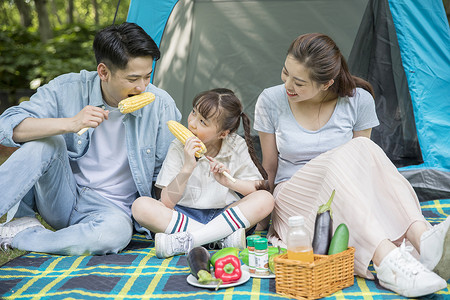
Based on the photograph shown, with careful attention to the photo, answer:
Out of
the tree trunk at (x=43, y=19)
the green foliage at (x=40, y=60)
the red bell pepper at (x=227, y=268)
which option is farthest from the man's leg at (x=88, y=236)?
the tree trunk at (x=43, y=19)

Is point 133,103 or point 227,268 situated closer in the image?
point 227,268

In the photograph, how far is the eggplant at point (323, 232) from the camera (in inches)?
86.8

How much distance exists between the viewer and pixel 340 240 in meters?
2.16

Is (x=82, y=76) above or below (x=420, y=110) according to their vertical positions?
above

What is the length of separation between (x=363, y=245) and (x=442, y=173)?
1585mm

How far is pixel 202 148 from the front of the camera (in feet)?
9.00

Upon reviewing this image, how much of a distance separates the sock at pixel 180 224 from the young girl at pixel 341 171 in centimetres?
42

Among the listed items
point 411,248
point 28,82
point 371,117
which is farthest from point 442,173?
point 28,82

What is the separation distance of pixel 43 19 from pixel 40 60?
0.98 metres

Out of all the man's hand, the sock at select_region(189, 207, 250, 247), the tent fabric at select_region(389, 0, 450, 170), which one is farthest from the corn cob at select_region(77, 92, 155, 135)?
the tent fabric at select_region(389, 0, 450, 170)

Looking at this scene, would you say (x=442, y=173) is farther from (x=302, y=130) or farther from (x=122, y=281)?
(x=122, y=281)

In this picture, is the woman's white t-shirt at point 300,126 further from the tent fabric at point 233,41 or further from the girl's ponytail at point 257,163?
the tent fabric at point 233,41

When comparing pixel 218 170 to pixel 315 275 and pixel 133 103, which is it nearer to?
pixel 133 103

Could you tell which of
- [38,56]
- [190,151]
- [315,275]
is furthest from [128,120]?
[38,56]
